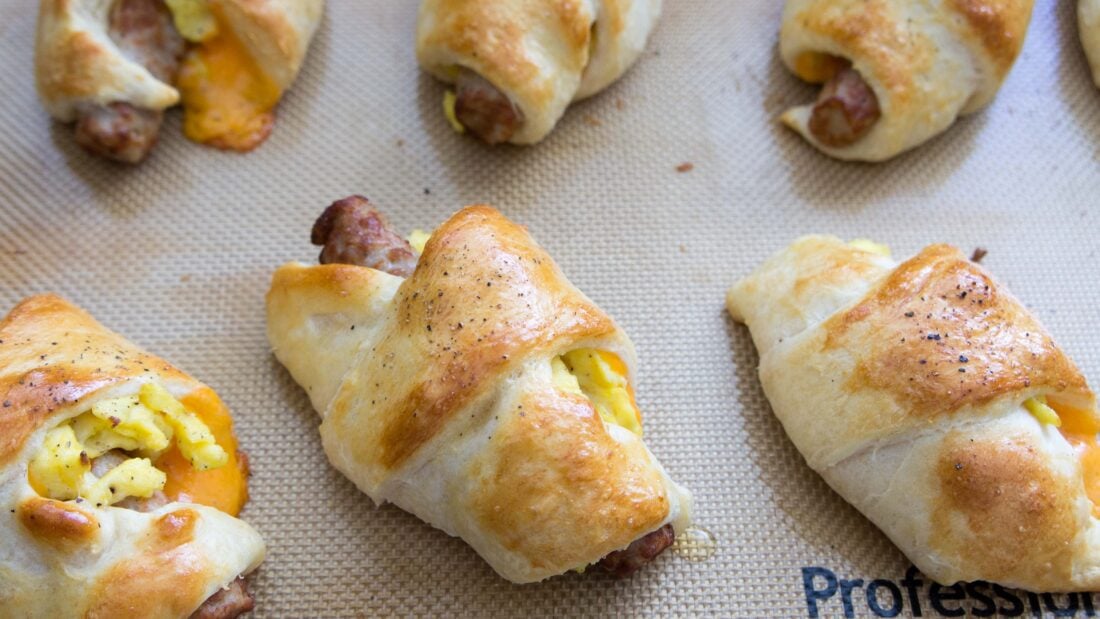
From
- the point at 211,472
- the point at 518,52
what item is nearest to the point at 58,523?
Result: the point at 211,472

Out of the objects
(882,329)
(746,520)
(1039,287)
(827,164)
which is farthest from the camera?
(827,164)

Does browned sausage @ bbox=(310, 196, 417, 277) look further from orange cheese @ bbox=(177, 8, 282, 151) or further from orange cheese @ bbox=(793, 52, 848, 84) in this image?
orange cheese @ bbox=(793, 52, 848, 84)

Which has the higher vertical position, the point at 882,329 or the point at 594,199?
the point at 882,329

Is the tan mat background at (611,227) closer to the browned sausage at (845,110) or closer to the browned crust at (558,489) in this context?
the browned sausage at (845,110)

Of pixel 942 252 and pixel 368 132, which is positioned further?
pixel 368 132

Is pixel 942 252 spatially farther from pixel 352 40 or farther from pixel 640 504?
pixel 352 40

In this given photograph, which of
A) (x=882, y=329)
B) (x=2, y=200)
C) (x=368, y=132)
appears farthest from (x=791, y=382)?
(x=2, y=200)

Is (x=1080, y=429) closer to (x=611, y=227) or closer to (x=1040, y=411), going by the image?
(x=1040, y=411)
